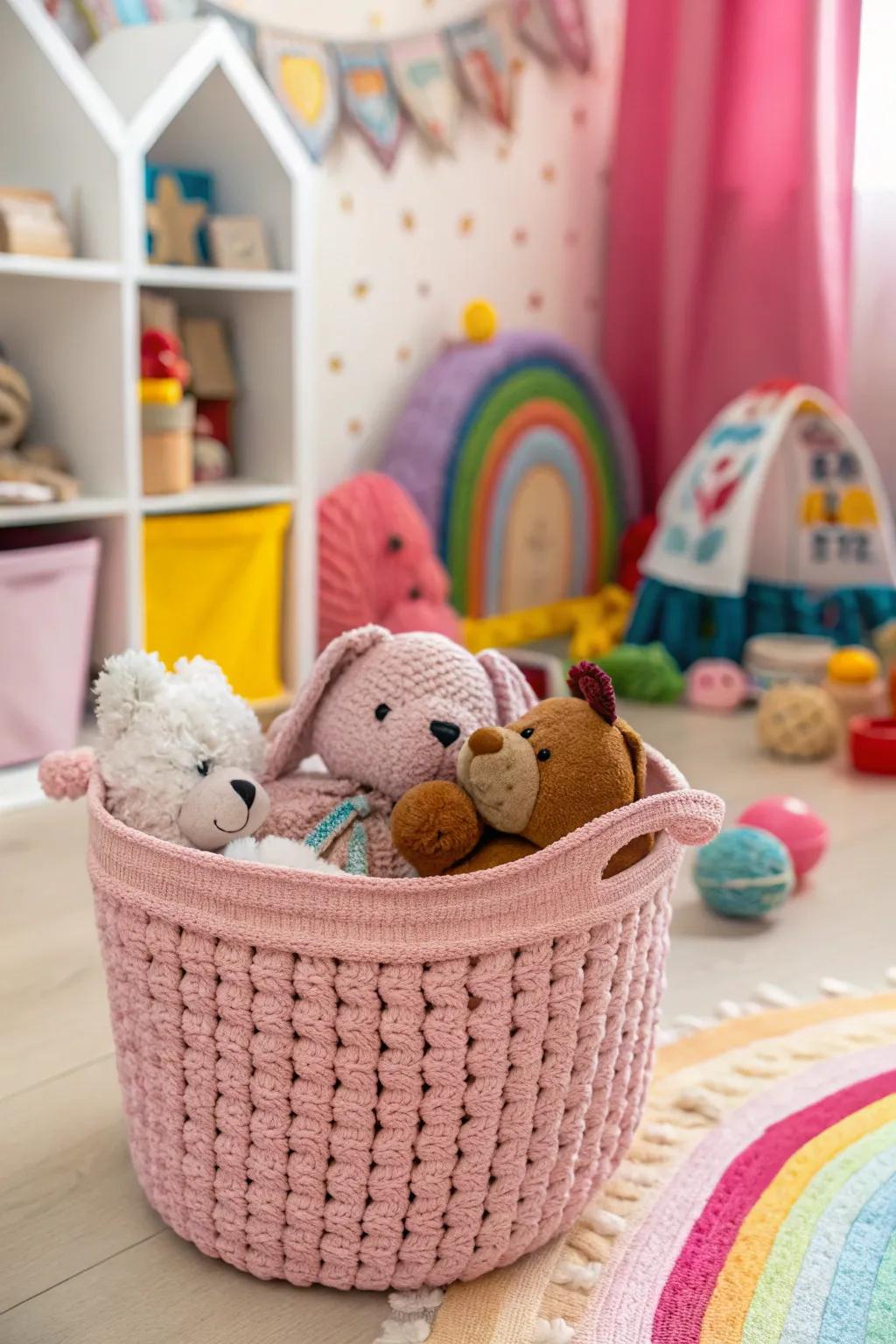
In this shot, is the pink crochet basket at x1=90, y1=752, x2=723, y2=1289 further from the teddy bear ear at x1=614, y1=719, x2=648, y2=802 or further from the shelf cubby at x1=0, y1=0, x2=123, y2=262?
the shelf cubby at x1=0, y1=0, x2=123, y2=262

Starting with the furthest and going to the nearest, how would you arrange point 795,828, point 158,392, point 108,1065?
point 158,392 < point 795,828 < point 108,1065

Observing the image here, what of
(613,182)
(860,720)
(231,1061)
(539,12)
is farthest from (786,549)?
(231,1061)

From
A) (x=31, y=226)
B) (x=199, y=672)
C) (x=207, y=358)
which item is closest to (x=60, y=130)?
(x=31, y=226)

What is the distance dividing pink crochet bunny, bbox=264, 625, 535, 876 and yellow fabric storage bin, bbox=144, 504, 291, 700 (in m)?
0.91

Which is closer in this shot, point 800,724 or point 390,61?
point 800,724

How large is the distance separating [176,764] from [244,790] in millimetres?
48

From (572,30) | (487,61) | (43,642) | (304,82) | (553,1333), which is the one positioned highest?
(572,30)

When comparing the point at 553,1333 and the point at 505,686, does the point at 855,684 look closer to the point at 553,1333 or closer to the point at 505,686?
the point at 505,686

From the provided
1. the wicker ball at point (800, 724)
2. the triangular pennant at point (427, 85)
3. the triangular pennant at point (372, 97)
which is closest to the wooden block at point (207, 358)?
the triangular pennant at point (372, 97)

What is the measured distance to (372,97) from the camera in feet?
7.67

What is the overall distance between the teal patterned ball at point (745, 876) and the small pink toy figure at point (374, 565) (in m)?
0.84

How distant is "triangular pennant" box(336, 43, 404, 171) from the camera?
229cm

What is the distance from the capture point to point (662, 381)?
2842 millimetres

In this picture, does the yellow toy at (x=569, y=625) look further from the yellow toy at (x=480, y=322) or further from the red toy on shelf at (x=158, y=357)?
the red toy on shelf at (x=158, y=357)
